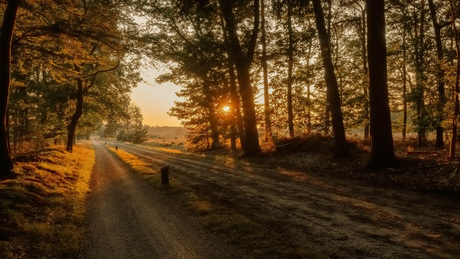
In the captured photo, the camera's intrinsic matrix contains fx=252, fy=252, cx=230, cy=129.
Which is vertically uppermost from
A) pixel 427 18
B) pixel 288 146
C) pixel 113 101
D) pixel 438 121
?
pixel 427 18

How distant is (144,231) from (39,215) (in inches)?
143

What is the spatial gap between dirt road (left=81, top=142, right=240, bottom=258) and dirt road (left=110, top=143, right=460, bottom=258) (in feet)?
5.63

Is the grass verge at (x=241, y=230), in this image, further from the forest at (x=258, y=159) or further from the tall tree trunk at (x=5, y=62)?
the tall tree trunk at (x=5, y=62)

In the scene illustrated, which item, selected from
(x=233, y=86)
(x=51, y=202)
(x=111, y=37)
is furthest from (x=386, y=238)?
(x=233, y=86)

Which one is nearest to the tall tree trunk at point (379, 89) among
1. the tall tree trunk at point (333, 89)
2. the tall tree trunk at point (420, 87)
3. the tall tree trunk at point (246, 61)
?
the tall tree trunk at point (333, 89)

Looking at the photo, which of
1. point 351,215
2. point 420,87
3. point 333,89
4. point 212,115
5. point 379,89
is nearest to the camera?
point 351,215

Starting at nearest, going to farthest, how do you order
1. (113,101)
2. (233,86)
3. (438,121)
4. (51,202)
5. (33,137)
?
1. (51,202)
2. (438,121)
3. (233,86)
4. (33,137)
5. (113,101)

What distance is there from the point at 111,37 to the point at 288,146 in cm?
1375

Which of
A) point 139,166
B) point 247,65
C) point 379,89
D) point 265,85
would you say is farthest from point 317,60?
point 139,166

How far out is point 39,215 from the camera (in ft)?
25.2

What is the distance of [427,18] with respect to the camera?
18.8 meters

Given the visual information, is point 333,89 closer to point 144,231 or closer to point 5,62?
point 144,231

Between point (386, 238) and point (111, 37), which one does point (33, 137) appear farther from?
point (386, 238)

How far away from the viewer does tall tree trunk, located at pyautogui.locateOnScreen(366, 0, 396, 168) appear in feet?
36.0
